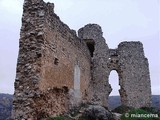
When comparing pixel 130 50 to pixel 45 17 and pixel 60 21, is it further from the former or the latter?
pixel 45 17

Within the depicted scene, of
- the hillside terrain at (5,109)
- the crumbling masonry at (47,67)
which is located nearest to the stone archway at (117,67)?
the crumbling masonry at (47,67)

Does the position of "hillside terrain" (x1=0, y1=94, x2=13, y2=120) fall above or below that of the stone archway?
below

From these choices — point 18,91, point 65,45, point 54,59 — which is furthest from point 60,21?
point 18,91

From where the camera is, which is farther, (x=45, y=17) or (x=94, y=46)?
(x=94, y=46)

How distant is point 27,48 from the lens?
8438mm

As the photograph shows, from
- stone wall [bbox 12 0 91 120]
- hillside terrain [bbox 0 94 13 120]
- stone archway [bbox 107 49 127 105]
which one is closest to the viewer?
stone wall [bbox 12 0 91 120]

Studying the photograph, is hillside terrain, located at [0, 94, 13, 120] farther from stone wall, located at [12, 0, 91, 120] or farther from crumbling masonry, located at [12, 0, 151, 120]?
stone wall, located at [12, 0, 91, 120]

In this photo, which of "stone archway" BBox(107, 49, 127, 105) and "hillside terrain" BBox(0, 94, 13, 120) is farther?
"hillside terrain" BBox(0, 94, 13, 120)

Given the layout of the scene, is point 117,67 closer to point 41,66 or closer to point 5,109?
point 41,66

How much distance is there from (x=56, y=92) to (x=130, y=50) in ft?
34.8

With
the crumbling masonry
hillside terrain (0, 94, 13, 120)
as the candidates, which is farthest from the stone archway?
hillside terrain (0, 94, 13, 120)

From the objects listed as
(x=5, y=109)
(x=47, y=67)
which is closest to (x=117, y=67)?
(x=47, y=67)

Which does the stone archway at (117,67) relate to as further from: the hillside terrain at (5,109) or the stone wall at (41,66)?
the hillside terrain at (5,109)

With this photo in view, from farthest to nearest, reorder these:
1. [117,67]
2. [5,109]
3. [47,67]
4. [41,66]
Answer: [5,109] < [117,67] < [47,67] < [41,66]
